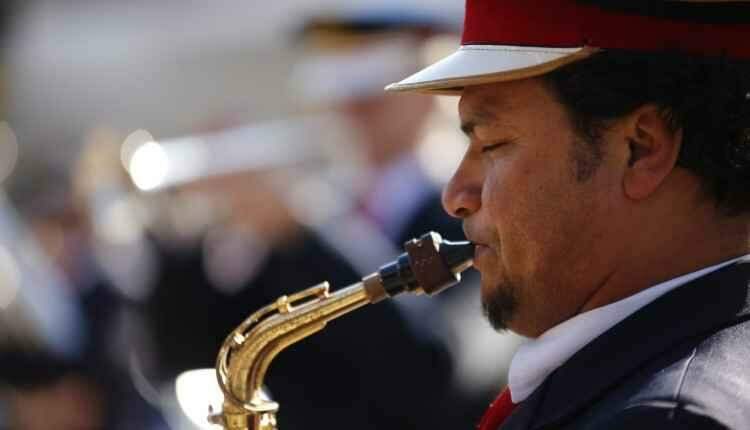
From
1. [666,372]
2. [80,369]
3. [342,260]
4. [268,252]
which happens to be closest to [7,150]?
[80,369]

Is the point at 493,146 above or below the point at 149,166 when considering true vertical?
below

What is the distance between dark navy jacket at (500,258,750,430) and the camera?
2.06 metres

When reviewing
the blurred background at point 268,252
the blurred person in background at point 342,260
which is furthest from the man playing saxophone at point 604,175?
the blurred person in background at point 342,260

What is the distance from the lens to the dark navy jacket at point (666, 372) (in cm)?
206

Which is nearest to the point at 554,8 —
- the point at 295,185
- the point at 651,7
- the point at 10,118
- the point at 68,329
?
the point at 651,7

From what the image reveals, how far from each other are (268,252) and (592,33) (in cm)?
340

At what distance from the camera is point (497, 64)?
243 centimetres

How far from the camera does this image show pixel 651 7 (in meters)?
2.36

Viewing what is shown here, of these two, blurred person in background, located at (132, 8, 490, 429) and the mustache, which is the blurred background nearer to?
blurred person in background, located at (132, 8, 490, 429)

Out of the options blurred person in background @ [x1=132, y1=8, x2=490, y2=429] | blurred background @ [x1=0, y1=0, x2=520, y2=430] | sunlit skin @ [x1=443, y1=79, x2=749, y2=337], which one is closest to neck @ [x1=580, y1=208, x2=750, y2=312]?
sunlit skin @ [x1=443, y1=79, x2=749, y2=337]

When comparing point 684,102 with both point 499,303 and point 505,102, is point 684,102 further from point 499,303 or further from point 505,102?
point 499,303

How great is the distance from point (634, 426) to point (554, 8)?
752 millimetres

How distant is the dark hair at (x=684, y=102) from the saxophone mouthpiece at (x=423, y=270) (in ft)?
1.53

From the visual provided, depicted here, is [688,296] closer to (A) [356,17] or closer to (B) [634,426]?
(B) [634,426]
